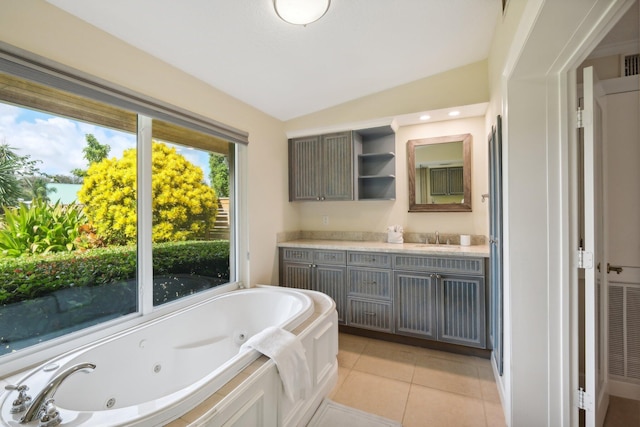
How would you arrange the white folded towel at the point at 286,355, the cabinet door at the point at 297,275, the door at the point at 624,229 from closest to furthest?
the white folded towel at the point at 286,355
the door at the point at 624,229
the cabinet door at the point at 297,275

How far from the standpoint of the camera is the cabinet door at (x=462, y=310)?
2367mm

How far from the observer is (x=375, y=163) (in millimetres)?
3273

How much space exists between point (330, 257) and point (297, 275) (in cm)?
45

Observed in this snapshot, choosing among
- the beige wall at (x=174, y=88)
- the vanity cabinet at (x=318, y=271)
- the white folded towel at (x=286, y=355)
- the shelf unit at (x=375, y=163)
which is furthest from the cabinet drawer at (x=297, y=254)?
the white folded towel at (x=286, y=355)

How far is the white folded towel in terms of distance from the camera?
1417 mm

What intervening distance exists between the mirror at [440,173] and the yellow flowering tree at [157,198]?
6.81ft

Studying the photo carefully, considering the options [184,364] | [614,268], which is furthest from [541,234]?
[184,364]

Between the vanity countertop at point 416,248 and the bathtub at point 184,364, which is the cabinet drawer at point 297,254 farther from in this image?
the bathtub at point 184,364

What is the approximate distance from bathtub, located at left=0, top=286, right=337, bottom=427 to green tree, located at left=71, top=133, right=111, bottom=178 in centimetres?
95

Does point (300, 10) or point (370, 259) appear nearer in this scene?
point (300, 10)

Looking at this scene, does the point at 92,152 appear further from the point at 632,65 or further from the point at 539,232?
the point at 632,65

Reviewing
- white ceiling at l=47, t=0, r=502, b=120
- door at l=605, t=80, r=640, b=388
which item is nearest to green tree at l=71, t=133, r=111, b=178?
white ceiling at l=47, t=0, r=502, b=120

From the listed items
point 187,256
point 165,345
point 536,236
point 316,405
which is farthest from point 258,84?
point 316,405

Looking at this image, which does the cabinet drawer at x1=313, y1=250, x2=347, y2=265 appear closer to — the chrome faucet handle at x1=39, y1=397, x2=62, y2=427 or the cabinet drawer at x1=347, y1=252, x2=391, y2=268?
the cabinet drawer at x1=347, y1=252, x2=391, y2=268
